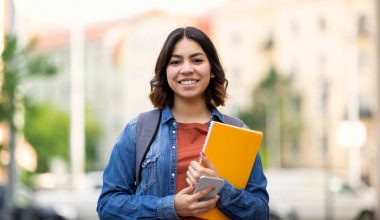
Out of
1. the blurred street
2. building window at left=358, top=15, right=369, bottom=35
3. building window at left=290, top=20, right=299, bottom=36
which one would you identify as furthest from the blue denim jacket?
building window at left=290, top=20, right=299, bottom=36

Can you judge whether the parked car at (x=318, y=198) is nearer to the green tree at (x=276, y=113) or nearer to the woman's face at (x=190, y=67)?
the woman's face at (x=190, y=67)

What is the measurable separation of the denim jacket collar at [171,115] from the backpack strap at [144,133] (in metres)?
0.02

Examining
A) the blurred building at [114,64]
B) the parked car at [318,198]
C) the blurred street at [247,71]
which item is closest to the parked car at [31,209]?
the parked car at [318,198]

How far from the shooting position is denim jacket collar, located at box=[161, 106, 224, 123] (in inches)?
122

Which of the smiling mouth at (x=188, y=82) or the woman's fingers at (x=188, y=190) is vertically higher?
the smiling mouth at (x=188, y=82)

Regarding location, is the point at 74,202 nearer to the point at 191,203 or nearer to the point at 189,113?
the point at 189,113

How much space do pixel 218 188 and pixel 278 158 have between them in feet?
261

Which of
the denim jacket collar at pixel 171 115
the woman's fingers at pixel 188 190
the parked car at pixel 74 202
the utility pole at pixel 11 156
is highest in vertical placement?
the denim jacket collar at pixel 171 115

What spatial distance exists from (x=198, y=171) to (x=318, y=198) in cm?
1859

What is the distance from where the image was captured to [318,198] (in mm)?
21203

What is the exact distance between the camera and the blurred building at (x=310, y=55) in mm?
77438

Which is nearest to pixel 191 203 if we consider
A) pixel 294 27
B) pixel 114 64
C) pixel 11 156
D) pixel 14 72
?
pixel 14 72

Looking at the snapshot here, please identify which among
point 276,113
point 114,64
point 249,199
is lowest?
point 276,113

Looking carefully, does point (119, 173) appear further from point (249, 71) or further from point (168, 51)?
point (249, 71)
